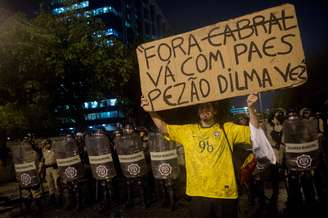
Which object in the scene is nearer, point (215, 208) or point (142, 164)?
point (215, 208)

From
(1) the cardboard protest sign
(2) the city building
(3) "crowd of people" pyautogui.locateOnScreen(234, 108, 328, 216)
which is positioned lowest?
(3) "crowd of people" pyautogui.locateOnScreen(234, 108, 328, 216)

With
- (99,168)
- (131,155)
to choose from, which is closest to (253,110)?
(131,155)

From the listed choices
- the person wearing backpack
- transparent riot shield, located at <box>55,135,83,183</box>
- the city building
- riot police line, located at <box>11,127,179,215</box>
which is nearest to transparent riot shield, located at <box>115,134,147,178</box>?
riot police line, located at <box>11,127,179,215</box>

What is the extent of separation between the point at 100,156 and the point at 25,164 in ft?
6.61

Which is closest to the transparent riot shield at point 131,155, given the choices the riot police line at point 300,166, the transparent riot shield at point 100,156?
the transparent riot shield at point 100,156

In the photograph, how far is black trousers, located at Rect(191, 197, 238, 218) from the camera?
12.8 feet

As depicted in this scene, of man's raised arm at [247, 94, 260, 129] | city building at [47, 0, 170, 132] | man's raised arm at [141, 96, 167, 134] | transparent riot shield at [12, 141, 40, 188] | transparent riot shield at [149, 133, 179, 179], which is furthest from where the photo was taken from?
city building at [47, 0, 170, 132]

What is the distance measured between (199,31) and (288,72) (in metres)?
1.05

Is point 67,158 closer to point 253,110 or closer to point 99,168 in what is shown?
point 99,168

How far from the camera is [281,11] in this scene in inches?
152

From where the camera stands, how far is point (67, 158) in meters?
9.04

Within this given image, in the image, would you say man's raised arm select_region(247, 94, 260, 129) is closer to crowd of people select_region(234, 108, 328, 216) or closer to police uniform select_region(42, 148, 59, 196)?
crowd of people select_region(234, 108, 328, 216)

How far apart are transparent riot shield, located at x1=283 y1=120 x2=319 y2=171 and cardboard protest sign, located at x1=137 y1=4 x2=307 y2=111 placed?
3.44 meters

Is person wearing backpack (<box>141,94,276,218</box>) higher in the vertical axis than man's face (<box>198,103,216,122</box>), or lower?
lower
